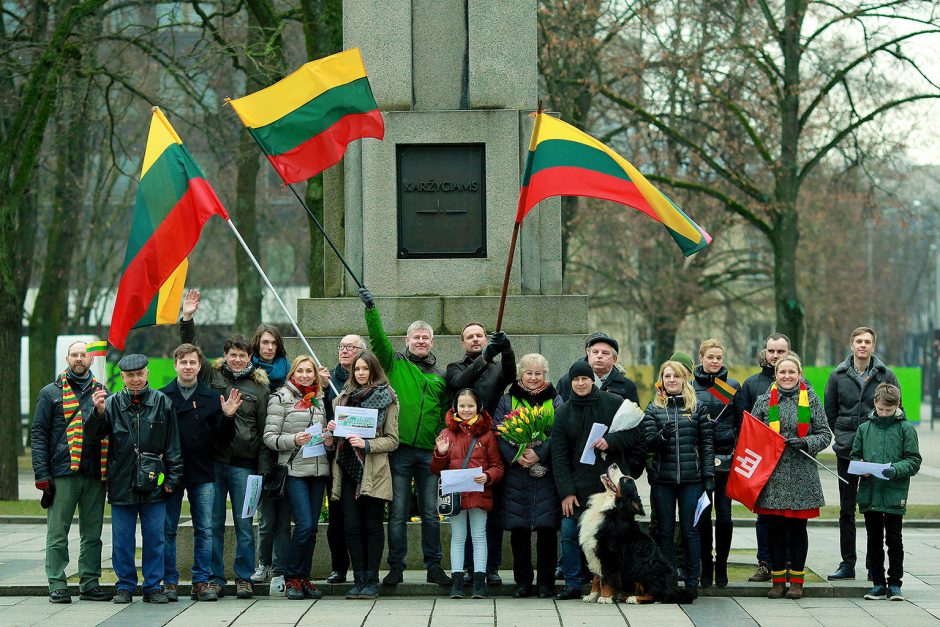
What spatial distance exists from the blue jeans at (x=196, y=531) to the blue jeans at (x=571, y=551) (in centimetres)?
258

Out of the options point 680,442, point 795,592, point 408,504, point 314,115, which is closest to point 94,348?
point 314,115

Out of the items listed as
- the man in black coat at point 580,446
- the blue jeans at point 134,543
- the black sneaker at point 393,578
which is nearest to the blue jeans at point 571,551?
the man in black coat at point 580,446

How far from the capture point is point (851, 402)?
11.8 meters

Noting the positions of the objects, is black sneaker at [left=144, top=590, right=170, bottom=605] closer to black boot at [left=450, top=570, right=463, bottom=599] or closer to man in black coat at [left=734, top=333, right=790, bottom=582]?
black boot at [left=450, top=570, right=463, bottom=599]

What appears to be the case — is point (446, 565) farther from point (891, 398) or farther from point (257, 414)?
point (891, 398)

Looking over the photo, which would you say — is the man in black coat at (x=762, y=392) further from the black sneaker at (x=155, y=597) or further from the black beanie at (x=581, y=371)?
the black sneaker at (x=155, y=597)

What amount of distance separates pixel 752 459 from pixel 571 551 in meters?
1.50

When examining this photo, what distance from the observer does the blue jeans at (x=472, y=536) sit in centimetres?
1030

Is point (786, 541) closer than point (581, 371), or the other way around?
point (581, 371)

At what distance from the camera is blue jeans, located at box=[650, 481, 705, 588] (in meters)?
10.4

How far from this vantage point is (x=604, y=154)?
35.4 feet

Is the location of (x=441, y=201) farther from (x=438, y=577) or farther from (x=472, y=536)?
(x=438, y=577)

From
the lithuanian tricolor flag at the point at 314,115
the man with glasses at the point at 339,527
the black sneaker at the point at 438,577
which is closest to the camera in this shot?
the black sneaker at the point at 438,577

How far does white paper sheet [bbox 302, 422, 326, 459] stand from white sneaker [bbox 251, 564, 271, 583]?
39.5 inches
